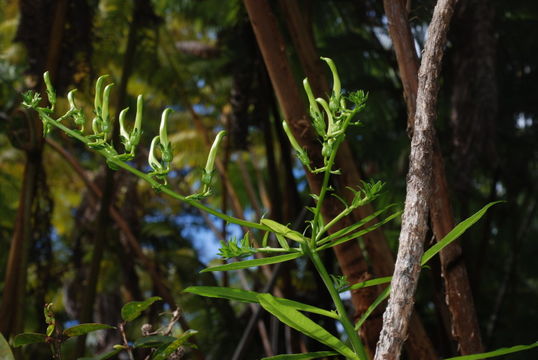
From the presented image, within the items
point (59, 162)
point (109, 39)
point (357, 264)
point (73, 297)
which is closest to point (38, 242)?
point (109, 39)

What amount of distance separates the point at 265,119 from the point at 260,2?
2.64ft

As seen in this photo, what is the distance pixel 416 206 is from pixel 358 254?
1.05ft

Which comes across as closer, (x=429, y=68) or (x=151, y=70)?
(x=429, y=68)

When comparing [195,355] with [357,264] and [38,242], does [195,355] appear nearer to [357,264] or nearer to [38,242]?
[357,264]

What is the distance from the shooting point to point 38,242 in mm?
1381

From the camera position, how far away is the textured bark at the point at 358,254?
660 mm

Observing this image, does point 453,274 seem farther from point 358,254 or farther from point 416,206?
point 416,206

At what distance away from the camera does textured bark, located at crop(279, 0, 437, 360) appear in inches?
26.0

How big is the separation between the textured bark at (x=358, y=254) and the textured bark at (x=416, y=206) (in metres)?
0.26

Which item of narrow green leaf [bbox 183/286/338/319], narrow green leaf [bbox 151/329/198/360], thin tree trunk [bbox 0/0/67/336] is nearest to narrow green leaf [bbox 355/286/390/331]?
narrow green leaf [bbox 183/286/338/319]

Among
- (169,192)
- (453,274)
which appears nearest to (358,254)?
(453,274)

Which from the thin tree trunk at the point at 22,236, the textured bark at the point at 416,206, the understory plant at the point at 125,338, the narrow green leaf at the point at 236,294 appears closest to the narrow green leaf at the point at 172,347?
the understory plant at the point at 125,338

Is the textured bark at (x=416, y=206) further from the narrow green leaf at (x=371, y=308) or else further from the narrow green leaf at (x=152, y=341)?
the narrow green leaf at (x=152, y=341)

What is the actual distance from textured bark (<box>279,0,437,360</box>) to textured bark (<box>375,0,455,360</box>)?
260mm
